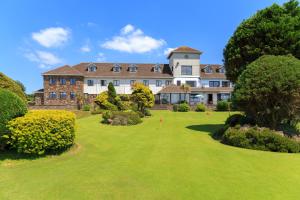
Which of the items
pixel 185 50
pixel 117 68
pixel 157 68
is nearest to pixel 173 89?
pixel 157 68

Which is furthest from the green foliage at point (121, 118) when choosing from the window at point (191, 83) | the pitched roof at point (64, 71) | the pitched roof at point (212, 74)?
the pitched roof at point (212, 74)

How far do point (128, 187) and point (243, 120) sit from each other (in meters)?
10.7

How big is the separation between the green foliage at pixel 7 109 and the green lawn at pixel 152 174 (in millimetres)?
1376

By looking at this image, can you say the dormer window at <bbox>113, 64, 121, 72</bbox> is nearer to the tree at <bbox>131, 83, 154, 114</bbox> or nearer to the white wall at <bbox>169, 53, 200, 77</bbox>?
the white wall at <bbox>169, 53, 200, 77</bbox>

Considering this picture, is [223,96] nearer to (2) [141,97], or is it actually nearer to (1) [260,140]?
(2) [141,97]

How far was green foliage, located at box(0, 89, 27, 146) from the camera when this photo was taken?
9.09 m

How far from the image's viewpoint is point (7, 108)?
927 cm

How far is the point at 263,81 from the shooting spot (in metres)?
12.6

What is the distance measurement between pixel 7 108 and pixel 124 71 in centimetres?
4150

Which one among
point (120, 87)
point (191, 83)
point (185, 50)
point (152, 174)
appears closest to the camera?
point (152, 174)

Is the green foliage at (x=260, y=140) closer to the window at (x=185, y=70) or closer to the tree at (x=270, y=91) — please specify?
the tree at (x=270, y=91)

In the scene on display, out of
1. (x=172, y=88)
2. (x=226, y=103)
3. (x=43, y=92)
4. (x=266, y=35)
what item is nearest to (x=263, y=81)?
(x=266, y=35)

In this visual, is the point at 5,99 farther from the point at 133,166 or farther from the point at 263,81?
the point at 263,81

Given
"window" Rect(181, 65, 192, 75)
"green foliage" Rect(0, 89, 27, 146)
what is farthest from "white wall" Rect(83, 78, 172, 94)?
"green foliage" Rect(0, 89, 27, 146)
